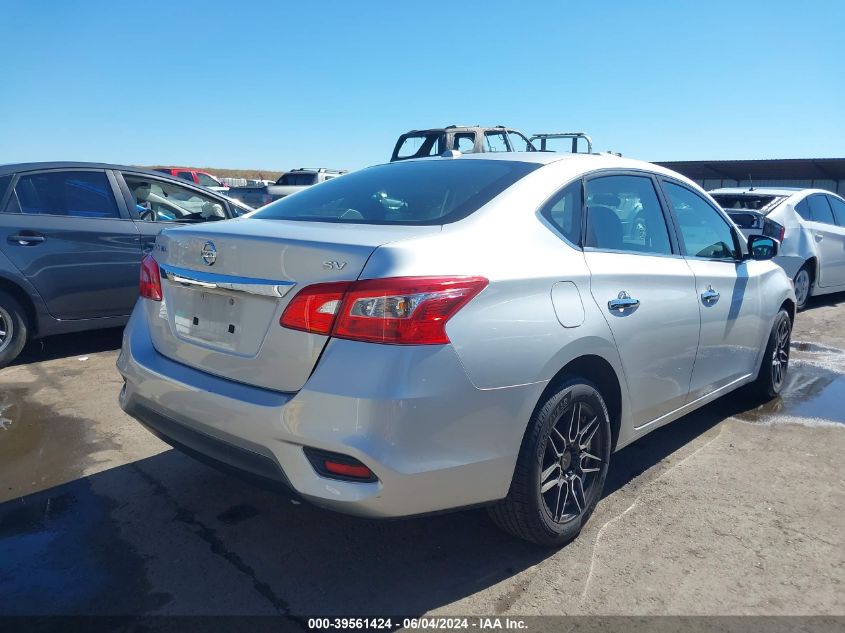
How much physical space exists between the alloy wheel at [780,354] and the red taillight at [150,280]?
4100 mm

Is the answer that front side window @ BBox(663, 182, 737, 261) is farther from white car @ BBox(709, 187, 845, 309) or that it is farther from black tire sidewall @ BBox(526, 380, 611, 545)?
white car @ BBox(709, 187, 845, 309)

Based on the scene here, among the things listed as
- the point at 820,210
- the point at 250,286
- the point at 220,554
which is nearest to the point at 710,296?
the point at 250,286

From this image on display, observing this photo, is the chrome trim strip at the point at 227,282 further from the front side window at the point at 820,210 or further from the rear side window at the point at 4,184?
the front side window at the point at 820,210

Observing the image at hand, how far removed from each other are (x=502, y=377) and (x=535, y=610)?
0.88 m

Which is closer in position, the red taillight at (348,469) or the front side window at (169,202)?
the red taillight at (348,469)

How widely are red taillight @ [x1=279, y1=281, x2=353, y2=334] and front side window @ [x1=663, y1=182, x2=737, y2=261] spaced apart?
2.33 metres

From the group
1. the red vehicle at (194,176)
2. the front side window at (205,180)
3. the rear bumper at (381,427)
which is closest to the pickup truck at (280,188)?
the red vehicle at (194,176)

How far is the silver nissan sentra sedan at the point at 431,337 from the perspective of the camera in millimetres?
2213

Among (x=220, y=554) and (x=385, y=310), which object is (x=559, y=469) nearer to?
(x=385, y=310)

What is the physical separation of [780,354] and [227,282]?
13.8ft

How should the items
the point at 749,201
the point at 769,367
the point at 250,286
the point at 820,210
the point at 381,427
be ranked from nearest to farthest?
the point at 381,427 → the point at 250,286 → the point at 769,367 → the point at 749,201 → the point at 820,210

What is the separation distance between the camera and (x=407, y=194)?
3.14m

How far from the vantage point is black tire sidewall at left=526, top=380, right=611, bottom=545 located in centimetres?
260

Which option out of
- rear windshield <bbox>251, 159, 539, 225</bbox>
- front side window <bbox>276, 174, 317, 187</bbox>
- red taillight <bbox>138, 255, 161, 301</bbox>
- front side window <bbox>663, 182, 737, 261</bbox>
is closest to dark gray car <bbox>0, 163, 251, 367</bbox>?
red taillight <bbox>138, 255, 161, 301</bbox>
